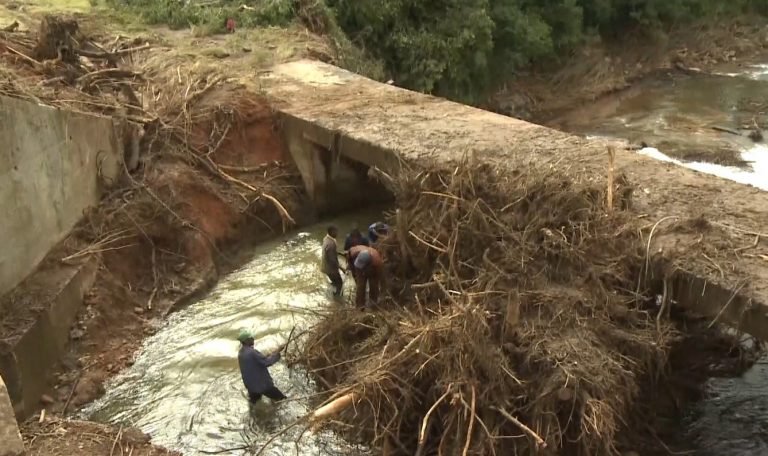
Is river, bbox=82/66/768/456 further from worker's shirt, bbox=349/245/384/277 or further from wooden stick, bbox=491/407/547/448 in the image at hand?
wooden stick, bbox=491/407/547/448

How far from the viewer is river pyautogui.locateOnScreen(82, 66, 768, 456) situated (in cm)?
815

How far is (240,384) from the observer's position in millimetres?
8969

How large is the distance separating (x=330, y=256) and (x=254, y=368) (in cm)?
254

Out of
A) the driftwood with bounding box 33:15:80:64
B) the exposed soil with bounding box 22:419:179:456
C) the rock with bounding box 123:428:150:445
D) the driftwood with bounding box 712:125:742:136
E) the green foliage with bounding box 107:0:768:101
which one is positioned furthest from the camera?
the driftwood with bounding box 712:125:742:136

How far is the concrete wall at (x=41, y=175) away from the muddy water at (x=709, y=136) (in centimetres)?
767

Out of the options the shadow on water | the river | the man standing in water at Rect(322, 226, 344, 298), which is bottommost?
the shadow on water

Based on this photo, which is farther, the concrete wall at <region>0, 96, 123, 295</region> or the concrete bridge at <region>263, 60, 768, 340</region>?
the concrete wall at <region>0, 96, 123, 295</region>

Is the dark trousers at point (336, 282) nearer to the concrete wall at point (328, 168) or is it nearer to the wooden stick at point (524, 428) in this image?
the concrete wall at point (328, 168)

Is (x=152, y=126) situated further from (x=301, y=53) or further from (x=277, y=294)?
(x=301, y=53)

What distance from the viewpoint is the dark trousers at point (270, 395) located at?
841 cm

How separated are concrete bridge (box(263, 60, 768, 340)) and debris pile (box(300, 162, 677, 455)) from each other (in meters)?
0.53

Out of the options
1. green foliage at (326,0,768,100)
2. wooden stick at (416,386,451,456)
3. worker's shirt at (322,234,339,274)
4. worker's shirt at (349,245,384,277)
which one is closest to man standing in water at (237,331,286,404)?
worker's shirt at (349,245,384,277)

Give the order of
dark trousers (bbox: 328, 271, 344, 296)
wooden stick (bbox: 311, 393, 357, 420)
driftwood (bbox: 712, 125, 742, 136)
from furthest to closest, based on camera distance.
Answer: driftwood (bbox: 712, 125, 742, 136)
dark trousers (bbox: 328, 271, 344, 296)
wooden stick (bbox: 311, 393, 357, 420)

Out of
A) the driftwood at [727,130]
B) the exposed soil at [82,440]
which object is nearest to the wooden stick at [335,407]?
the exposed soil at [82,440]
